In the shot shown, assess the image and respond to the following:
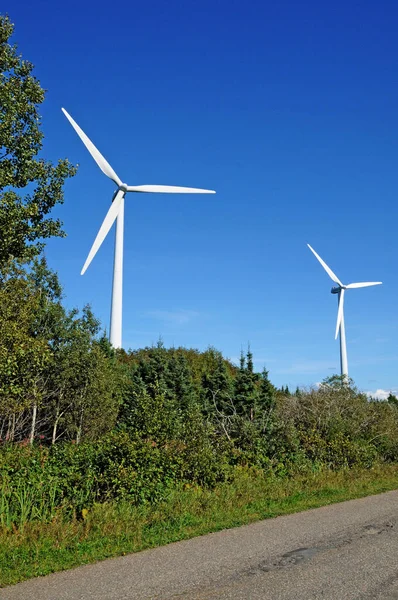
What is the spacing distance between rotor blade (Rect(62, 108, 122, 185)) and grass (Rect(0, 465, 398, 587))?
29454 millimetres

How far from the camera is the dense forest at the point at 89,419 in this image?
453 inches

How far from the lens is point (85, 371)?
28703mm

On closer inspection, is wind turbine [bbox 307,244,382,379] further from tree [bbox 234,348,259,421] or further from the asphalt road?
the asphalt road

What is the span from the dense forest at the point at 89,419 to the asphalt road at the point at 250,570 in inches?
120

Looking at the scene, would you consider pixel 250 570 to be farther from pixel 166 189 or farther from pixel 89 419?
pixel 166 189

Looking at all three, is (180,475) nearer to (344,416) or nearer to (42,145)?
(42,145)

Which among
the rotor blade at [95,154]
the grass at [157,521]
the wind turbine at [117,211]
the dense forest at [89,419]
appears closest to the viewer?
the grass at [157,521]

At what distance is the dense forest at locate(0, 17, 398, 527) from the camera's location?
11500 mm

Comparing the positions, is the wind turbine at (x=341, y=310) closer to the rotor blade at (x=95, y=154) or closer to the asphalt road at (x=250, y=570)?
the rotor blade at (x=95, y=154)

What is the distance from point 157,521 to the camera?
391 inches

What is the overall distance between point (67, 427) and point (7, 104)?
20962 mm

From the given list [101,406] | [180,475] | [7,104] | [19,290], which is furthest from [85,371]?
[7,104]

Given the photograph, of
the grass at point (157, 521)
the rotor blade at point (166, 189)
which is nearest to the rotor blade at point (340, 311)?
the rotor blade at point (166, 189)

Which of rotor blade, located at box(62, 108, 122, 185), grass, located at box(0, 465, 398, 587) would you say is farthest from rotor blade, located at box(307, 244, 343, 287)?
grass, located at box(0, 465, 398, 587)
